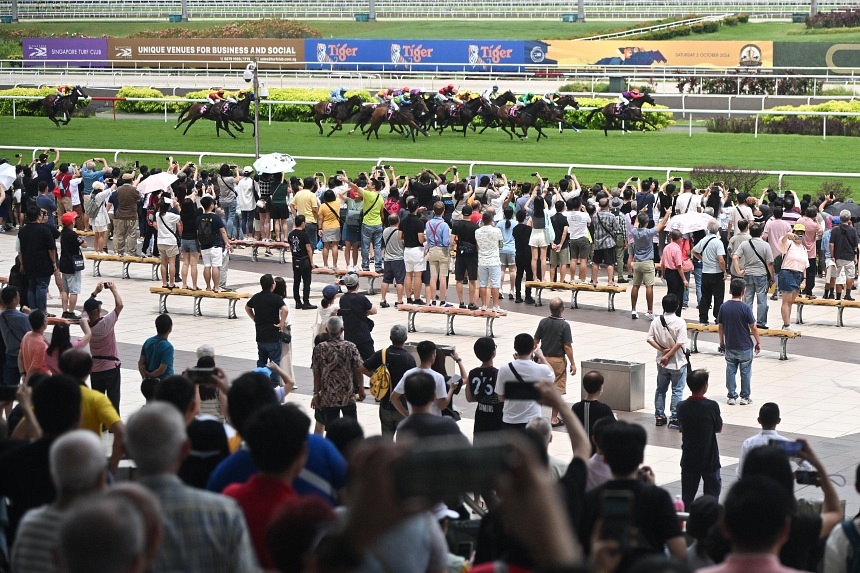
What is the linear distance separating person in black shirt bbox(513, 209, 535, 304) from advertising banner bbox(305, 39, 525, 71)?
132ft

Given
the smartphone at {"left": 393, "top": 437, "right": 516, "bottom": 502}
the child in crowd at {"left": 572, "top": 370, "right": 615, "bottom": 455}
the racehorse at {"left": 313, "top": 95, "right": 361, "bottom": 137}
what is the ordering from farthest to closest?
the racehorse at {"left": 313, "top": 95, "right": 361, "bottom": 137}
the child in crowd at {"left": 572, "top": 370, "right": 615, "bottom": 455}
the smartphone at {"left": 393, "top": 437, "right": 516, "bottom": 502}

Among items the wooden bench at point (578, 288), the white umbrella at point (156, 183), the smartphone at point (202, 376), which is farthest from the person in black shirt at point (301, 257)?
the smartphone at point (202, 376)

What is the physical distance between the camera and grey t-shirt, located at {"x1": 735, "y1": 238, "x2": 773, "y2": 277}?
55.4 ft

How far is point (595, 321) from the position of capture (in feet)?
61.3

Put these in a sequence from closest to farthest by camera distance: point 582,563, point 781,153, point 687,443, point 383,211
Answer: point 582,563 → point 687,443 → point 383,211 → point 781,153

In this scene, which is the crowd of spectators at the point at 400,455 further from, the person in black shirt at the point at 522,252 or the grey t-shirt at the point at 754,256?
the person in black shirt at the point at 522,252

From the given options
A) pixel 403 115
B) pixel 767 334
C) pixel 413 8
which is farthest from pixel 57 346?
pixel 413 8

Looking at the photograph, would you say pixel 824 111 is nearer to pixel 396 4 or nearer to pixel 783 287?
pixel 783 287

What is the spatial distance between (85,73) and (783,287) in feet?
162

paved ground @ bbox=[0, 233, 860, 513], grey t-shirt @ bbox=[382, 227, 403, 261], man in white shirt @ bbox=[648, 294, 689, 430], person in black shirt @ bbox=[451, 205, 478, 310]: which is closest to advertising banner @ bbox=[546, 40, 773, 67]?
paved ground @ bbox=[0, 233, 860, 513]

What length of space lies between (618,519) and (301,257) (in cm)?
1441

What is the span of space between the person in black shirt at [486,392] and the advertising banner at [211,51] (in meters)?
56.6

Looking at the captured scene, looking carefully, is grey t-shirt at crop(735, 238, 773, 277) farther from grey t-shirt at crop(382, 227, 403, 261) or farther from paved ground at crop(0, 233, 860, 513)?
grey t-shirt at crop(382, 227, 403, 261)

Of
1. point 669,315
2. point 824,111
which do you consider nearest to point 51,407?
point 669,315
